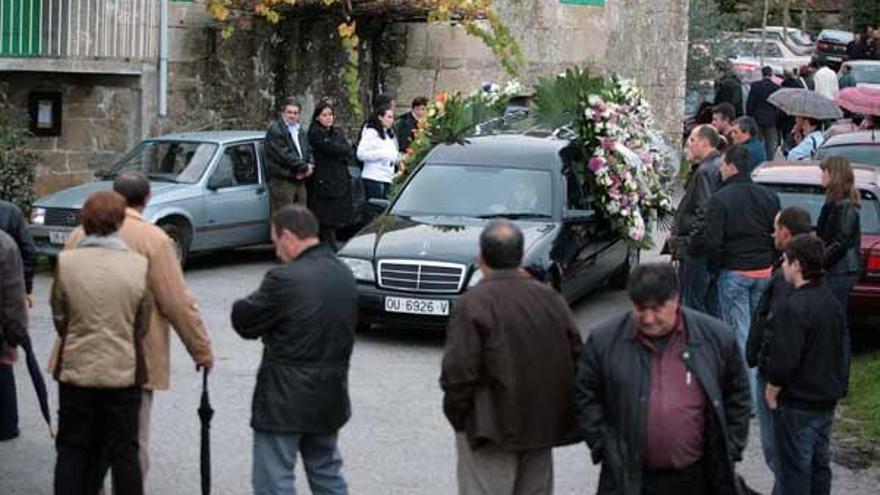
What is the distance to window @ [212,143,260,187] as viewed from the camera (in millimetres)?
16875

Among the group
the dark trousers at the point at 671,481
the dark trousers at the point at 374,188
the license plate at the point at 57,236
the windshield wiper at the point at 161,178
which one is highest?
the windshield wiper at the point at 161,178

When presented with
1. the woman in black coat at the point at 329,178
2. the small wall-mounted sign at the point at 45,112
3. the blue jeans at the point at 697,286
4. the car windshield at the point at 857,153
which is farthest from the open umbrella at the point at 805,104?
the small wall-mounted sign at the point at 45,112

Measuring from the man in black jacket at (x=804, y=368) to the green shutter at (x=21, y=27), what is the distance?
13.6 metres

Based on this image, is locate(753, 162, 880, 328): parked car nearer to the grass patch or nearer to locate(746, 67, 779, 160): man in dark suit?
the grass patch

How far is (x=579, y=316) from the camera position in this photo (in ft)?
48.3

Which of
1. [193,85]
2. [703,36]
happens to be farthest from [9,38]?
[703,36]

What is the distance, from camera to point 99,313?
24.4 ft

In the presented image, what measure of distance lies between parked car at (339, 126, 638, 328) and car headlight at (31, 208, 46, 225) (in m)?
3.80

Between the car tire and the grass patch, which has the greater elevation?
the car tire

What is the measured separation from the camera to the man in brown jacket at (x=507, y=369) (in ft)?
22.1

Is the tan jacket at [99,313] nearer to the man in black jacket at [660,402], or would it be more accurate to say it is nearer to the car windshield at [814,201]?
the man in black jacket at [660,402]

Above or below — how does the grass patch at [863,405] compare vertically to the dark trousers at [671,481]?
below

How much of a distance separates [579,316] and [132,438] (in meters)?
7.67

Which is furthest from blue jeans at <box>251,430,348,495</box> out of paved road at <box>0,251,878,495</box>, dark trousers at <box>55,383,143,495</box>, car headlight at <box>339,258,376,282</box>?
car headlight at <box>339,258,376,282</box>
